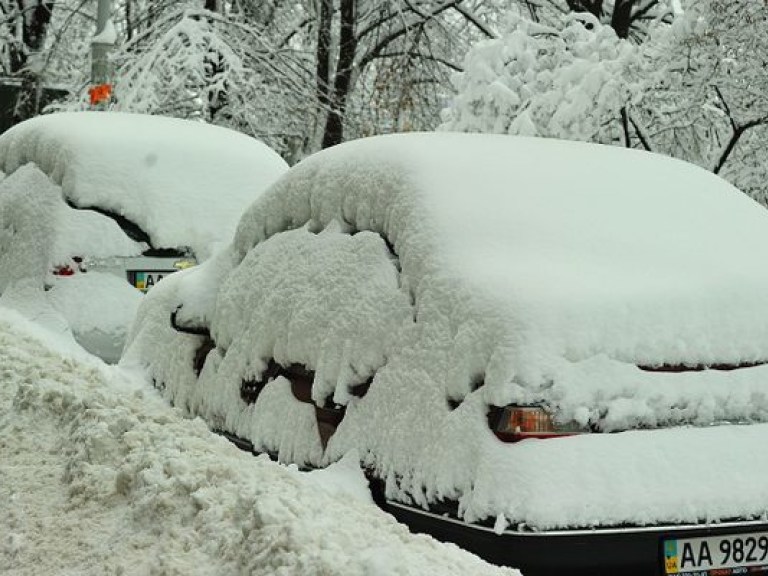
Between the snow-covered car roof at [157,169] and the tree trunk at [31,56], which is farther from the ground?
the tree trunk at [31,56]

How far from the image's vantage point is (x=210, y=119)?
59.9 feet

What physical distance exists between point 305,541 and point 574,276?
1289mm

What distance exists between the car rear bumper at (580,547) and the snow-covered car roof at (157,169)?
16.6 feet

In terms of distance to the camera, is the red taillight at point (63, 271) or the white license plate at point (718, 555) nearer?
the white license plate at point (718, 555)

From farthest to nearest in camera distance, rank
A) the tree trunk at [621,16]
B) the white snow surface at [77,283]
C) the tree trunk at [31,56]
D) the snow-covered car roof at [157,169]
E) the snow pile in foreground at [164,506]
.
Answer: the tree trunk at [31,56] < the tree trunk at [621,16] < the snow-covered car roof at [157,169] < the white snow surface at [77,283] < the snow pile in foreground at [164,506]

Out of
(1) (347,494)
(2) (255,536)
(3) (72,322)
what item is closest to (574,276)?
(1) (347,494)

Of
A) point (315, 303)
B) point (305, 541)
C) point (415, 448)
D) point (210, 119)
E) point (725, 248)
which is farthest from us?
point (210, 119)

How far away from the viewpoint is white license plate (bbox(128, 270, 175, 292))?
839 centimetres

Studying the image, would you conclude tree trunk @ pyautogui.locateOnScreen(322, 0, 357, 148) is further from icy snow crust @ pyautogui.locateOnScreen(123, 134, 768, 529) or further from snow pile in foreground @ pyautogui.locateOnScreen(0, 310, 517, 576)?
snow pile in foreground @ pyautogui.locateOnScreen(0, 310, 517, 576)

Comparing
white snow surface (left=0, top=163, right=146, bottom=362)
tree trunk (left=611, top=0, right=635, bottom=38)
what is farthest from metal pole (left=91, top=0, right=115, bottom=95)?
white snow surface (left=0, top=163, right=146, bottom=362)

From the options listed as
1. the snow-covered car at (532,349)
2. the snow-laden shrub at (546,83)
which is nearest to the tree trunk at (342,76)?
the snow-laden shrub at (546,83)

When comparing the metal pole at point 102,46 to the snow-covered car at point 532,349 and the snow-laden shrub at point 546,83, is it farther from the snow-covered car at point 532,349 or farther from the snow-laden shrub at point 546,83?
the snow-covered car at point 532,349

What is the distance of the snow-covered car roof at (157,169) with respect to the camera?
333 inches

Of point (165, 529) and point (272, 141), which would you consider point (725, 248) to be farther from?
point (272, 141)
